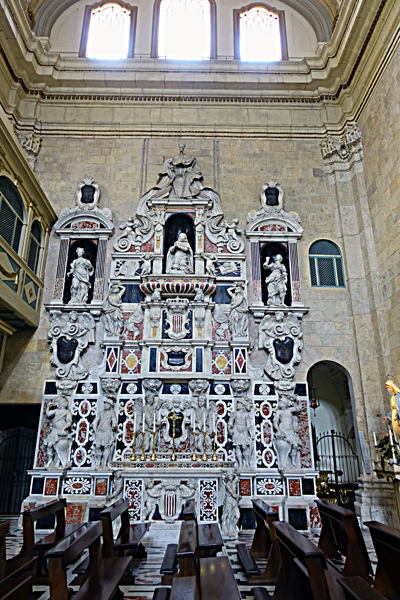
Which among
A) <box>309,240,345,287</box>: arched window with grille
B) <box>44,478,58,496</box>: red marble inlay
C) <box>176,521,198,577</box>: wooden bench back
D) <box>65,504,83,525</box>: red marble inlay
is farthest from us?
<box>309,240,345,287</box>: arched window with grille

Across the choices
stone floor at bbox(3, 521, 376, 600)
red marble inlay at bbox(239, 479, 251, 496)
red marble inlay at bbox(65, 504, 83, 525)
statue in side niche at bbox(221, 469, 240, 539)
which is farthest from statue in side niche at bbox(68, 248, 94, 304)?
red marble inlay at bbox(239, 479, 251, 496)

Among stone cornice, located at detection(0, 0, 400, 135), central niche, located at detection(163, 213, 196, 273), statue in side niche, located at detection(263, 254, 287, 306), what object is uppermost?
stone cornice, located at detection(0, 0, 400, 135)

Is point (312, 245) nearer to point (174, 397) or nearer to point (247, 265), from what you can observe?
point (247, 265)

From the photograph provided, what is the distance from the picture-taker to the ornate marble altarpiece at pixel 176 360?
32.0 ft

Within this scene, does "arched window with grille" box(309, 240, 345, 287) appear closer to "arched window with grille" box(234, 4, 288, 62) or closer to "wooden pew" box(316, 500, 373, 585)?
"arched window with grille" box(234, 4, 288, 62)

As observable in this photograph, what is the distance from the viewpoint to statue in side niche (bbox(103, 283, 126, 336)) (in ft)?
36.3

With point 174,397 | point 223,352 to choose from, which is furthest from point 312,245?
point 174,397

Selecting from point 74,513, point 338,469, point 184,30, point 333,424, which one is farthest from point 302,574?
point 184,30

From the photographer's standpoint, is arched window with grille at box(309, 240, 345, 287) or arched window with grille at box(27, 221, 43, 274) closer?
arched window with grille at box(27, 221, 43, 274)

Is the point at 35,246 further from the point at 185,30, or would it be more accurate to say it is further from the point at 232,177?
the point at 185,30

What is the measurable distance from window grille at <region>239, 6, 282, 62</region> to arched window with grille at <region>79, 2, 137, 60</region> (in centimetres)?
344

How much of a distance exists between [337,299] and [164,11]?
10626 millimetres

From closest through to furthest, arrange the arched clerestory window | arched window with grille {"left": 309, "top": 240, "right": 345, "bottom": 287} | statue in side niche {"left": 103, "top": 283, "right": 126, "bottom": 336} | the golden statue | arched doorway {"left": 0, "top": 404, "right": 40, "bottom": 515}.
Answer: the golden statue → arched doorway {"left": 0, "top": 404, "right": 40, "bottom": 515} → statue in side niche {"left": 103, "top": 283, "right": 126, "bottom": 336} → arched window with grille {"left": 309, "top": 240, "right": 345, "bottom": 287} → the arched clerestory window

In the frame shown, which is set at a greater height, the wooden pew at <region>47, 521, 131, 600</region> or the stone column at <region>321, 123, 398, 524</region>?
the stone column at <region>321, 123, 398, 524</region>
